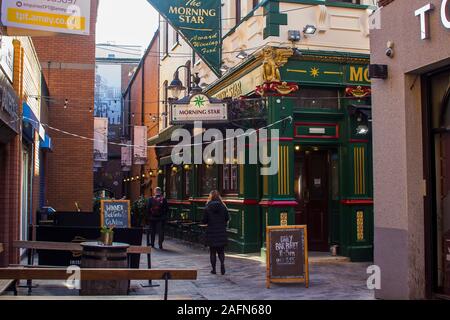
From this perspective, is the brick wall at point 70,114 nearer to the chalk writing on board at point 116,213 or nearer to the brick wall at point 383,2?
the chalk writing on board at point 116,213

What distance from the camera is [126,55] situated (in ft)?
158

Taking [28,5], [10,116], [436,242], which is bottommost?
[436,242]

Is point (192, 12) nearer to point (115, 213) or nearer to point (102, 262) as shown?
point (115, 213)

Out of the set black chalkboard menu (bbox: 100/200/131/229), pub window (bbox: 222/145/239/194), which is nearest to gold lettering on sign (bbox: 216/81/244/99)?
pub window (bbox: 222/145/239/194)

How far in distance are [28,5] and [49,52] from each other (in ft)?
36.1

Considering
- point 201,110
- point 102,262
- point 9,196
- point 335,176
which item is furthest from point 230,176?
point 102,262

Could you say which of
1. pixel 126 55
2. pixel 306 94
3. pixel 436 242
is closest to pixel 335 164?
pixel 306 94

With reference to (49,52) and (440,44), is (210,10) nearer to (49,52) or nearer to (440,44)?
(49,52)

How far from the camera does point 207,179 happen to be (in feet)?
60.1

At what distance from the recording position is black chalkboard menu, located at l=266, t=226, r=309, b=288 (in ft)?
32.3

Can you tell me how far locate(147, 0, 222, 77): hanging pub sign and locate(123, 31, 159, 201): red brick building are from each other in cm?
1091

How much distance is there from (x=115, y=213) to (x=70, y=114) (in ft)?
19.6

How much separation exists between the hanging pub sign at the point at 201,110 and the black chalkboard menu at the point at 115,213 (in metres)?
2.63

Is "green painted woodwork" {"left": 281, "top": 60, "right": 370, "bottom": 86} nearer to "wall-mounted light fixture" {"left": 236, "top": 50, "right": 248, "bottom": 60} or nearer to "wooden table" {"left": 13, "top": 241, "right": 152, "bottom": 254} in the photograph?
"wall-mounted light fixture" {"left": 236, "top": 50, "right": 248, "bottom": 60}
